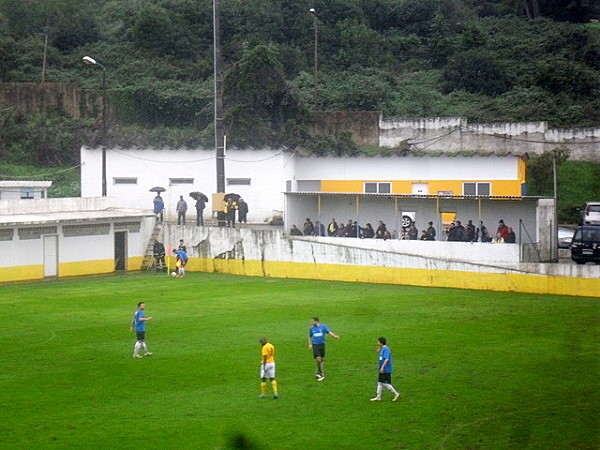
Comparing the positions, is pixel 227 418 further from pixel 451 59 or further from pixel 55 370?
pixel 451 59

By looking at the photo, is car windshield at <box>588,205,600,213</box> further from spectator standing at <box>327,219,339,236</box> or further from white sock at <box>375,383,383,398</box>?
white sock at <box>375,383,383,398</box>

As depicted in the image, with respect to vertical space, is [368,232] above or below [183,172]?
below

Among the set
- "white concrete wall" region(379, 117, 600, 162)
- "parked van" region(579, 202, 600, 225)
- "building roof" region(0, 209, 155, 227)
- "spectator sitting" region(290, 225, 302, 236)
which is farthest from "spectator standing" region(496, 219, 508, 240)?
"white concrete wall" region(379, 117, 600, 162)

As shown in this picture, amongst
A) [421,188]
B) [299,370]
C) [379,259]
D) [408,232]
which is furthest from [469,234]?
[299,370]

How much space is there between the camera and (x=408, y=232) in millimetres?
44125

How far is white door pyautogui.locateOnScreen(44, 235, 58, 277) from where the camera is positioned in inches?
1767

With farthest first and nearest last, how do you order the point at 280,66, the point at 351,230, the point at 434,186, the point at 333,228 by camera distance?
1. the point at 280,66
2. the point at 434,186
3. the point at 333,228
4. the point at 351,230

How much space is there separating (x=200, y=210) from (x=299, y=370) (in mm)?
24512

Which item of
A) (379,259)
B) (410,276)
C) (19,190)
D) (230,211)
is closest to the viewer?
(410,276)

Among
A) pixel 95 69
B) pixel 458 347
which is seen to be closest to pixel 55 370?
pixel 458 347

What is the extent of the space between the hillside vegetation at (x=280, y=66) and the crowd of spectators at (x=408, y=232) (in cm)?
941

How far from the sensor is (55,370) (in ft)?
87.9

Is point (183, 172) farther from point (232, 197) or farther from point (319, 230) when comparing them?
point (319, 230)

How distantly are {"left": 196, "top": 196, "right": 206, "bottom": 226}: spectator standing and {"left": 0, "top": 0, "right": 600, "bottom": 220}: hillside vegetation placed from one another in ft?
16.8
